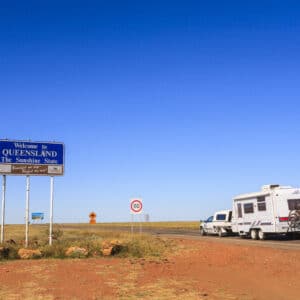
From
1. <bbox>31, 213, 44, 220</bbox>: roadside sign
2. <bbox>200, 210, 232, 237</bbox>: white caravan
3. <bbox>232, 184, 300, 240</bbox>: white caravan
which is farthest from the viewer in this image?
<bbox>31, 213, 44, 220</bbox>: roadside sign

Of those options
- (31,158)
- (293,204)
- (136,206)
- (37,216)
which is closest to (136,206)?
(136,206)

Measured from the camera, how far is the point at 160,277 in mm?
12461

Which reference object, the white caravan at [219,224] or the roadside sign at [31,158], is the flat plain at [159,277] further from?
the white caravan at [219,224]

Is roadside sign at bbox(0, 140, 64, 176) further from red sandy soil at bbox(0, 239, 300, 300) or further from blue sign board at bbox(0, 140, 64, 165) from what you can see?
red sandy soil at bbox(0, 239, 300, 300)

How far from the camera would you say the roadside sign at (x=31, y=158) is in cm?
2088

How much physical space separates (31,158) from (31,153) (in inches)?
9.1

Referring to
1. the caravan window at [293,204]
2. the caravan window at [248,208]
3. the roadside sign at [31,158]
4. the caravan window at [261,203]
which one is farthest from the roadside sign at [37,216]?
the roadside sign at [31,158]

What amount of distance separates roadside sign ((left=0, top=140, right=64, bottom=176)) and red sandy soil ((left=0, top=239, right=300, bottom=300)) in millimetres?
6282

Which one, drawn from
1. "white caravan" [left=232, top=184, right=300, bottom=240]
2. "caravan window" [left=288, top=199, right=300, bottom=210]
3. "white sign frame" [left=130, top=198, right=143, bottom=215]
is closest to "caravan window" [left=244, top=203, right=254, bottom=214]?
Result: "white caravan" [left=232, top=184, right=300, bottom=240]

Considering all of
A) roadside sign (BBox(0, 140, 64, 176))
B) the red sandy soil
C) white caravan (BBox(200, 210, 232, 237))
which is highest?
→ roadside sign (BBox(0, 140, 64, 176))

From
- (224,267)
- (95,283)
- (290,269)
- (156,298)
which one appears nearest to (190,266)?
(224,267)

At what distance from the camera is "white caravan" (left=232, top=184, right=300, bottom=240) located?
26.2 meters

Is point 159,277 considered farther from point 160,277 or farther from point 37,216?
point 37,216

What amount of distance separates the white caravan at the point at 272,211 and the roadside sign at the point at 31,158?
12.4 m
